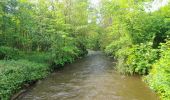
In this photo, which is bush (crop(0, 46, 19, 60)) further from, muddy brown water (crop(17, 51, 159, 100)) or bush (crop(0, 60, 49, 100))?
muddy brown water (crop(17, 51, 159, 100))

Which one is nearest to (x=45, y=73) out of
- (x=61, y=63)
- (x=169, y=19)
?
(x=61, y=63)

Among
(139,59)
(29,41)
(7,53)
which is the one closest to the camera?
(139,59)

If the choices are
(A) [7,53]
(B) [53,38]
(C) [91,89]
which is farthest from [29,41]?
(C) [91,89]

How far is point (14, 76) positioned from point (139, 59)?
8.47m

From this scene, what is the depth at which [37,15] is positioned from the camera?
1886 centimetres

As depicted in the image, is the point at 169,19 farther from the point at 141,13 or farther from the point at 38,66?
the point at 38,66

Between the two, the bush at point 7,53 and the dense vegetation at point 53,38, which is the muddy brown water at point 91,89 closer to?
the dense vegetation at point 53,38

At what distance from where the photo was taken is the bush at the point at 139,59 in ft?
47.0

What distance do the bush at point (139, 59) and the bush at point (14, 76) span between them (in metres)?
6.19

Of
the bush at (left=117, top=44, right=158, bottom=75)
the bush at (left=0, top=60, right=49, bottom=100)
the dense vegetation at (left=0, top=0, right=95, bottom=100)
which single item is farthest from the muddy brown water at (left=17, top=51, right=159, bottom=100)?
the dense vegetation at (left=0, top=0, right=95, bottom=100)

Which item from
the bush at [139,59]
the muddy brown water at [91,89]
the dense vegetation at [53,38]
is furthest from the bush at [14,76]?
the bush at [139,59]

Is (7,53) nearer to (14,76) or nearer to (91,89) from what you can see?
(14,76)

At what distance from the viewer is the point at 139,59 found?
1516cm

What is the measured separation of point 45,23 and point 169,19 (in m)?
10.2
